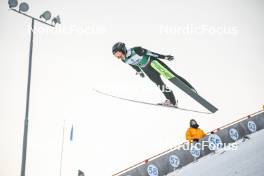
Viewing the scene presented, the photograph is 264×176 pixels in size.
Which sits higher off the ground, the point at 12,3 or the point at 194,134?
the point at 12,3

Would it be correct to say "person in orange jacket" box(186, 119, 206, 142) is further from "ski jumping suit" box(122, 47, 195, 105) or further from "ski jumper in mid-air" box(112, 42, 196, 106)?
"ski jumping suit" box(122, 47, 195, 105)

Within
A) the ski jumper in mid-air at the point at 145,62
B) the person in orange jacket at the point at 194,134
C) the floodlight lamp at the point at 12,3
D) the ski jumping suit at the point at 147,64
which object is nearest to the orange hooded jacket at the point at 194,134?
the person in orange jacket at the point at 194,134

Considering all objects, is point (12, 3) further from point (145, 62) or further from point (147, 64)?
point (147, 64)

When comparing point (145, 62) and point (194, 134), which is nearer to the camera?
point (194, 134)

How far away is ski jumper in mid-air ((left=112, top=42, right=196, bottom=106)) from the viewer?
13.9 meters

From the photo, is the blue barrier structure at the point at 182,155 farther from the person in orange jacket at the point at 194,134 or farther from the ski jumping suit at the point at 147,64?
the ski jumping suit at the point at 147,64

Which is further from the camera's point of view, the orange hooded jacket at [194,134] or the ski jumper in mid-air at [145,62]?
the ski jumper in mid-air at [145,62]

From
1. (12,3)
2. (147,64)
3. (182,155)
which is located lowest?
(182,155)

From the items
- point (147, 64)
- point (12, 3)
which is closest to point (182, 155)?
point (147, 64)

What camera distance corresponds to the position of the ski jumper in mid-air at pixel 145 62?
13914mm

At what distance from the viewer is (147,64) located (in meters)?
14.3

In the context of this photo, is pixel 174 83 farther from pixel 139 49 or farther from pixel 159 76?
pixel 139 49

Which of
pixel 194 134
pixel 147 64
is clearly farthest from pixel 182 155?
pixel 147 64

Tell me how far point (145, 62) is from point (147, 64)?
0.13 meters
